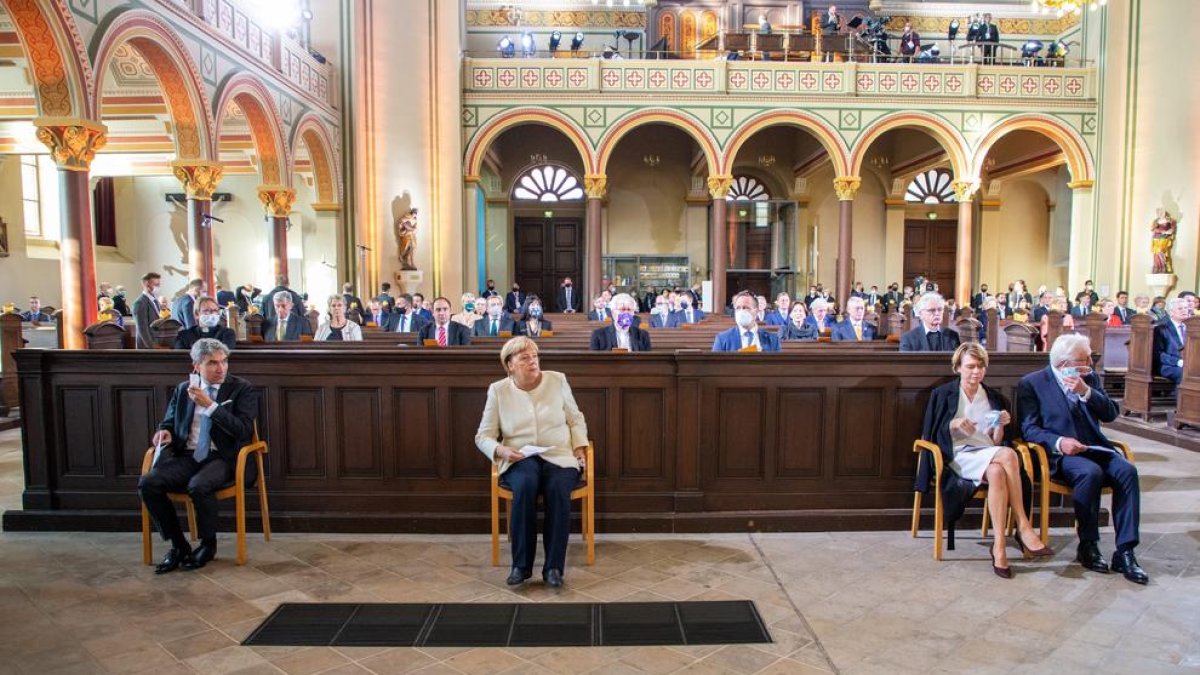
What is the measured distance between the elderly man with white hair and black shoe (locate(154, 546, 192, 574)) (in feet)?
11.4

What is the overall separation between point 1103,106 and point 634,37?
460 inches

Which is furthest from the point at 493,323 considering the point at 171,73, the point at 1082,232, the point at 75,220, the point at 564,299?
the point at 1082,232

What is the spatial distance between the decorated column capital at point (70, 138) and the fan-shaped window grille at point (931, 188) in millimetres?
20918

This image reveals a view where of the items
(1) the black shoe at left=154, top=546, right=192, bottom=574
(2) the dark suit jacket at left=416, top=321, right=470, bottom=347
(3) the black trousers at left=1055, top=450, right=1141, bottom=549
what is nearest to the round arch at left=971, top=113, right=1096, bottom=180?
(2) the dark suit jacket at left=416, top=321, right=470, bottom=347

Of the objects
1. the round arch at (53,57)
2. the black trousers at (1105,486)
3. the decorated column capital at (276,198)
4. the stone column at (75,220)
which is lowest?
the black trousers at (1105,486)

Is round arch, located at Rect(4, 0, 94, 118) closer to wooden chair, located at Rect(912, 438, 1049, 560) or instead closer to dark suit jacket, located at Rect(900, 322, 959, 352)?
dark suit jacket, located at Rect(900, 322, 959, 352)

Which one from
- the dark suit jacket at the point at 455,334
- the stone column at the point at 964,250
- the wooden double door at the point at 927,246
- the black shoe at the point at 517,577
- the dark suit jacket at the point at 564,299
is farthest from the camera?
the wooden double door at the point at 927,246

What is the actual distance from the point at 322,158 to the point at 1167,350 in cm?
1451

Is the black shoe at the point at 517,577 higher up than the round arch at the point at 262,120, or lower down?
lower down

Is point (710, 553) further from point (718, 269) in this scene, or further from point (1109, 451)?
point (718, 269)

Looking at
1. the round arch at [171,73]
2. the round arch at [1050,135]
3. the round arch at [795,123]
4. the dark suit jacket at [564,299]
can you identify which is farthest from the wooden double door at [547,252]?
the round arch at [171,73]

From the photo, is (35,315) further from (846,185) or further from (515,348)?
(846,185)

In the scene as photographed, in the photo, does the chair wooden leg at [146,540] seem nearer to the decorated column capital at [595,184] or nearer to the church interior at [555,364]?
the church interior at [555,364]

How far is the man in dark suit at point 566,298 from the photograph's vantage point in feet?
68.1
